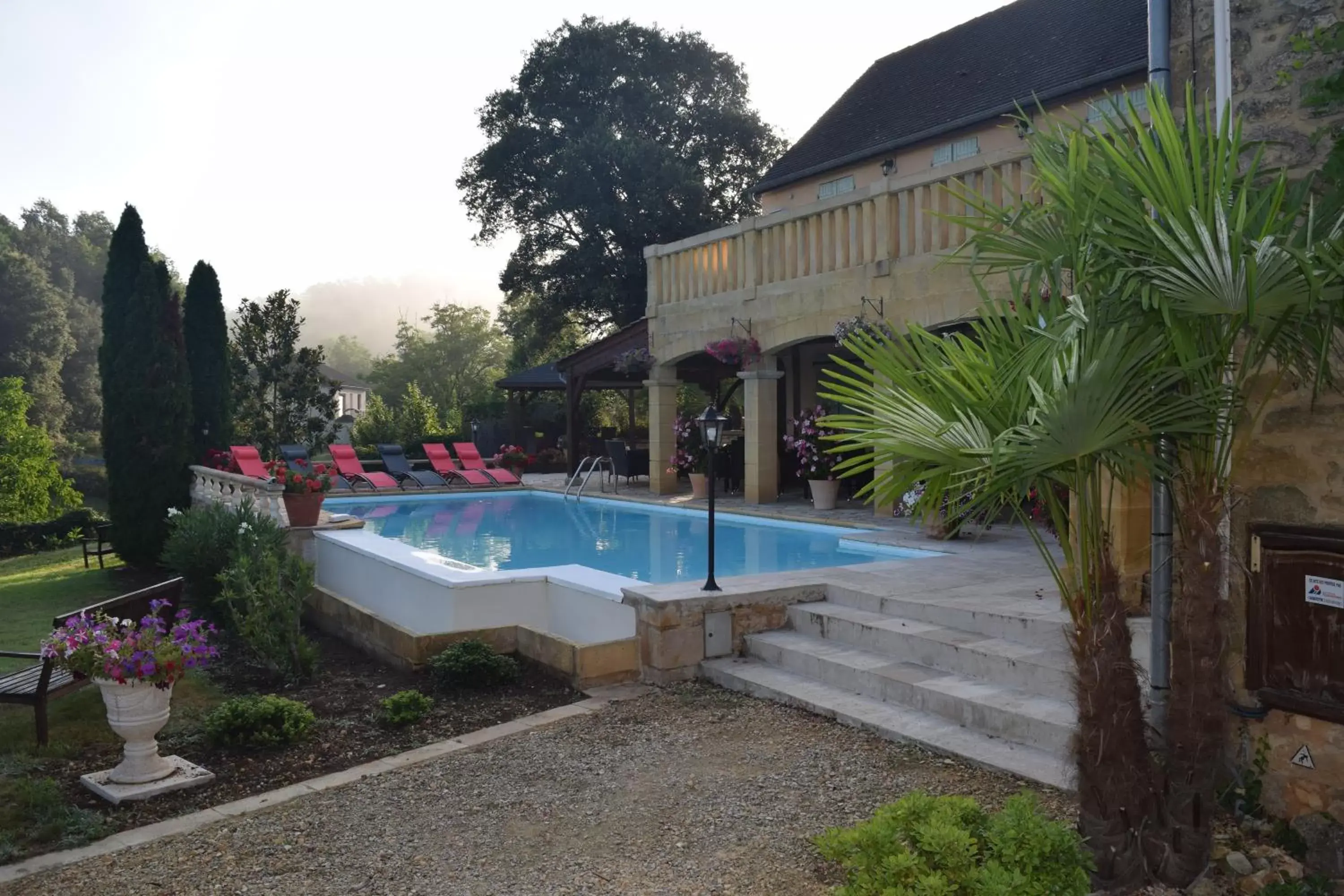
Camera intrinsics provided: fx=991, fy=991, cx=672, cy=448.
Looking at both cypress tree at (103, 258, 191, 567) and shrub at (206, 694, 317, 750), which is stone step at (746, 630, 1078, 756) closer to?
shrub at (206, 694, 317, 750)

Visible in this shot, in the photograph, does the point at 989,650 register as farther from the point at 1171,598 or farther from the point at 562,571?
the point at 562,571

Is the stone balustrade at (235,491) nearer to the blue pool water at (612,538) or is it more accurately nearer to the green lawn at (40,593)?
the green lawn at (40,593)

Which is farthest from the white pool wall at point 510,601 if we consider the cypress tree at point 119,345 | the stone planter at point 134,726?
the cypress tree at point 119,345

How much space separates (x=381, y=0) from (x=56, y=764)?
7856 mm

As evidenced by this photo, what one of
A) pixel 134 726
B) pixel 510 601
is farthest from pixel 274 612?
pixel 134 726

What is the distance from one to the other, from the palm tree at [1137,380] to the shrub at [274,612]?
5.64 meters

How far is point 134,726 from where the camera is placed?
5148 millimetres

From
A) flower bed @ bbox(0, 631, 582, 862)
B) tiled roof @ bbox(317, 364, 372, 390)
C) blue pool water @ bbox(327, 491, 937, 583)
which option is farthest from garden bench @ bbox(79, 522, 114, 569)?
tiled roof @ bbox(317, 364, 372, 390)

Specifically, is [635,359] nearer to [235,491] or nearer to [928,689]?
[235,491]

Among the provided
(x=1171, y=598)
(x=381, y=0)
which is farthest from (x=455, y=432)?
(x=1171, y=598)

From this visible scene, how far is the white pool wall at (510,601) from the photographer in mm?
7578

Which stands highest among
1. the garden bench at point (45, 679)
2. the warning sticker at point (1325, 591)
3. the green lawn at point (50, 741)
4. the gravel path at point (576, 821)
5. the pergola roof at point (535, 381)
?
the pergola roof at point (535, 381)

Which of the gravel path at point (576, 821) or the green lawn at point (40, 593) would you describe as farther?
the green lawn at point (40, 593)

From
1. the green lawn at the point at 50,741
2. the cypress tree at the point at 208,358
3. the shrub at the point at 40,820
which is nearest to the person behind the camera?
the shrub at the point at 40,820
